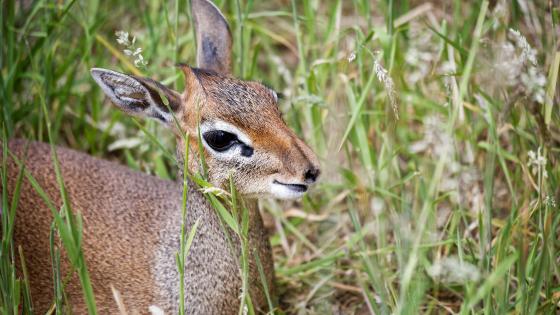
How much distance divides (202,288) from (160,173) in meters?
1.20

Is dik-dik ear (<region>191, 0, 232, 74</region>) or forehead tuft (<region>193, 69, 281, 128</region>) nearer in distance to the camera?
forehead tuft (<region>193, 69, 281, 128</region>)

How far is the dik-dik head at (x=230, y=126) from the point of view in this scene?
2.89 m

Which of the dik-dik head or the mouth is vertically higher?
the dik-dik head

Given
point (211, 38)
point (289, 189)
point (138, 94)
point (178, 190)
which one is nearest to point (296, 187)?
point (289, 189)

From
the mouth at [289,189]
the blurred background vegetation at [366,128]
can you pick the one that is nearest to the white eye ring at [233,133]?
the mouth at [289,189]

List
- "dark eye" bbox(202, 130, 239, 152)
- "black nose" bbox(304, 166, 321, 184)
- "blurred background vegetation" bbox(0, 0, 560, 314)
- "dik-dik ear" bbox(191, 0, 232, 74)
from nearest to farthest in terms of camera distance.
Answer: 1. "black nose" bbox(304, 166, 321, 184)
2. "dark eye" bbox(202, 130, 239, 152)
3. "blurred background vegetation" bbox(0, 0, 560, 314)
4. "dik-dik ear" bbox(191, 0, 232, 74)

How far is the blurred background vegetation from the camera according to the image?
3283mm

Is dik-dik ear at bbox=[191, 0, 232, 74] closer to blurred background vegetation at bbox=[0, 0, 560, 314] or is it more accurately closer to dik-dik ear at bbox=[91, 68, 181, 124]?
blurred background vegetation at bbox=[0, 0, 560, 314]

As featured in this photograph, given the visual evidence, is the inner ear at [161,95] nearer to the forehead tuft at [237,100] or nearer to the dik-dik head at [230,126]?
the dik-dik head at [230,126]

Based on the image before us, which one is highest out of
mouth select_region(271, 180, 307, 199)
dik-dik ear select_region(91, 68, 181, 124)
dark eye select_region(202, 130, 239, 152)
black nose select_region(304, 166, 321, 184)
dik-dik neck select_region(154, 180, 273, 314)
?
dik-dik ear select_region(91, 68, 181, 124)

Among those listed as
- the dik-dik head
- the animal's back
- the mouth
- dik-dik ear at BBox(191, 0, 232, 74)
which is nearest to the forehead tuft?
the dik-dik head

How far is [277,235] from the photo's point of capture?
421 centimetres

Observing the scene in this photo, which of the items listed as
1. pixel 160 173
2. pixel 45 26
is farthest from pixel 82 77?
pixel 160 173

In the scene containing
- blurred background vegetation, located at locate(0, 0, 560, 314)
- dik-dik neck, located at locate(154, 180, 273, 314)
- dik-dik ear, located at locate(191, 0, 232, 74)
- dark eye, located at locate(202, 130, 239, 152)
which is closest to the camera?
dark eye, located at locate(202, 130, 239, 152)
